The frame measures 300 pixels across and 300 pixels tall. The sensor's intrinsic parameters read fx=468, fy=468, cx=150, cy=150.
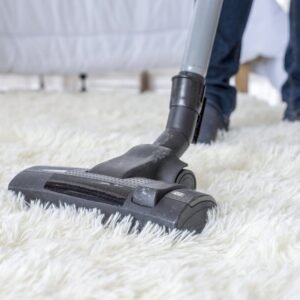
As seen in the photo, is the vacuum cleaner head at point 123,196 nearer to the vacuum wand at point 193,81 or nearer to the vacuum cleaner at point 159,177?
the vacuum cleaner at point 159,177

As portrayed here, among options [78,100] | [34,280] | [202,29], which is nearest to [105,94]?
[78,100]

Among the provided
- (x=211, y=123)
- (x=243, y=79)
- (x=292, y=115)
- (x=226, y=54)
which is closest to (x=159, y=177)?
(x=211, y=123)

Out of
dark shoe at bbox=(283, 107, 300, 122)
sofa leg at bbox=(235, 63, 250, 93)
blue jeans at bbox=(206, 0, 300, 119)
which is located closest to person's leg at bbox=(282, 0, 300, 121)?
dark shoe at bbox=(283, 107, 300, 122)

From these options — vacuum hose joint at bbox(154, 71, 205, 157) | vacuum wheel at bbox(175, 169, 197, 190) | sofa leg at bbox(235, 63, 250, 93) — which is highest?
vacuum hose joint at bbox(154, 71, 205, 157)

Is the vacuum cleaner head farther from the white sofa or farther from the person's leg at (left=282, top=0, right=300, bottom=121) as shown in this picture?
the white sofa

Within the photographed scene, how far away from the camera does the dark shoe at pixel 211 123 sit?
898 millimetres

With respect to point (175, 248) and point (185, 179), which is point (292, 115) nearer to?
point (185, 179)

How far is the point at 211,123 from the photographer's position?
922 millimetres

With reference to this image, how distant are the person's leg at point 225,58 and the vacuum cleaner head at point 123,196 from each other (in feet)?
1.77

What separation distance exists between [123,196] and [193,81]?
236 mm

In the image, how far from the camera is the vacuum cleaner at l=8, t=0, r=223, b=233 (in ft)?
1.41

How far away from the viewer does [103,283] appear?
1.09 feet

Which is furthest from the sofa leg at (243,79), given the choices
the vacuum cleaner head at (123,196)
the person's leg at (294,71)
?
the vacuum cleaner head at (123,196)

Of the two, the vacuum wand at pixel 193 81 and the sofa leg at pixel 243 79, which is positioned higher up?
the vacuum wand at pixel 193 81
